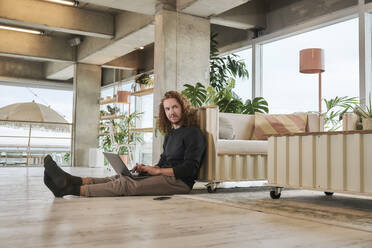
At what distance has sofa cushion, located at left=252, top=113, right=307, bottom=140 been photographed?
441 centimetres

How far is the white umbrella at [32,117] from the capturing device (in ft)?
31.9

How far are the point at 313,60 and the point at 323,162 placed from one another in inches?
106

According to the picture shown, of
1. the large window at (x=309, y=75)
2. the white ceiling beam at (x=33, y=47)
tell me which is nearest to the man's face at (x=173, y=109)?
the large window at (x=309, y=75)

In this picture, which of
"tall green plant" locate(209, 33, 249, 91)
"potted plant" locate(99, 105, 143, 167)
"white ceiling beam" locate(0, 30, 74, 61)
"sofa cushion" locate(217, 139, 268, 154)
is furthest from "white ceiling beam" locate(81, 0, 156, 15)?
"potted plant" locate(99, 105, 143, 167)

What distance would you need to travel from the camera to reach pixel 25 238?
5.19 feet

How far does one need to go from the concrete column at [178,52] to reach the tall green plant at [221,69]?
1.65 ft

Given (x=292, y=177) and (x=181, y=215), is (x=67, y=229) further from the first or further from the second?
(x=292, y=177)

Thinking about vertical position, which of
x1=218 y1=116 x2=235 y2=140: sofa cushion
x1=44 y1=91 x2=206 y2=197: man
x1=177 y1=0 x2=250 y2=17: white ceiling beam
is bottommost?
x1=44 y1=91 x2=206 y2=197: man

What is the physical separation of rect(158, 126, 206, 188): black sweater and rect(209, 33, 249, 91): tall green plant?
3.43 meters

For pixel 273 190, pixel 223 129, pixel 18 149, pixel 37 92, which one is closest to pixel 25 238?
pixel 273 190

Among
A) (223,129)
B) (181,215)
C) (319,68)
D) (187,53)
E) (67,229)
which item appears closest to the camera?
(67,229)

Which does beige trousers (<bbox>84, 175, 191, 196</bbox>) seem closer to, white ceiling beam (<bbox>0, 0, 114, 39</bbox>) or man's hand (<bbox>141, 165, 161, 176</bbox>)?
man's hand (<bbox>141, 165, 161, 176</bbox>)

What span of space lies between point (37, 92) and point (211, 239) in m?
12.8

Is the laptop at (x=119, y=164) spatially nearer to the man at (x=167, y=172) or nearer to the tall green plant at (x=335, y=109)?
the man at (x=167, y=172)
